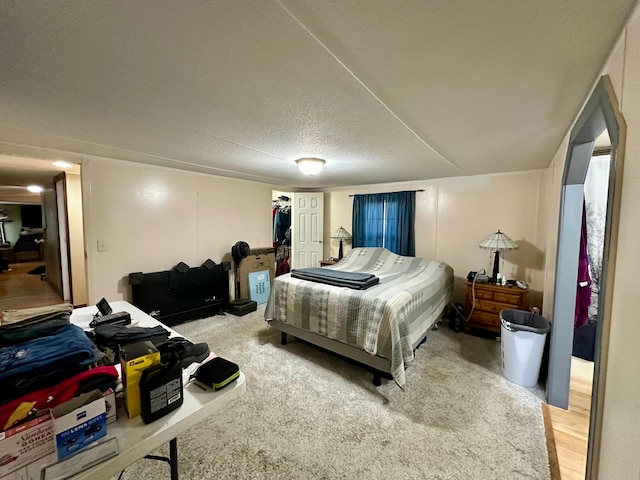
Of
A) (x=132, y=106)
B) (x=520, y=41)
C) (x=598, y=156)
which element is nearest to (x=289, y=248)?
(x=132, y=106)

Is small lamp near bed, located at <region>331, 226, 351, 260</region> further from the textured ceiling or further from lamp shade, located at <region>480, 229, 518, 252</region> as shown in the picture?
the textured ceiling

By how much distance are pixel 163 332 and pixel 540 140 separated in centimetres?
308

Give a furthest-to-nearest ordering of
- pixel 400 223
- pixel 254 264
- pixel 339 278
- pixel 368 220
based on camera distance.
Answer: pixel 368 220 → pixel 254 264 → pixel 400 223 → pixel 339 278

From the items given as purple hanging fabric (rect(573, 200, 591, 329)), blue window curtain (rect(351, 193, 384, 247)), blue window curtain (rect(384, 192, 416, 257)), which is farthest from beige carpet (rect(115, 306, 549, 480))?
blue window curtain (rect(351, 193, 384, 247))

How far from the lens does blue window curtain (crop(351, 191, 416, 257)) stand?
441 centimetres

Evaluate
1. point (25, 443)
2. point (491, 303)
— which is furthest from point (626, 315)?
point (491, 303)

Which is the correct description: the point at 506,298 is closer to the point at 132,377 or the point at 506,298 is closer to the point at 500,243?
the point at 500,243

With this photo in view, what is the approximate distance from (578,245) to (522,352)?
3.39ft

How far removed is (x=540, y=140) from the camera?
7.38 feet

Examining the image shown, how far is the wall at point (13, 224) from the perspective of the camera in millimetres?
8602

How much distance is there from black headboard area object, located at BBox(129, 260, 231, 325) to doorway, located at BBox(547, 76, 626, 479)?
397 cm

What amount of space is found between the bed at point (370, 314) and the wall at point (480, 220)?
2.47 feet

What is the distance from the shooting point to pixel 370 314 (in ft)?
7.67

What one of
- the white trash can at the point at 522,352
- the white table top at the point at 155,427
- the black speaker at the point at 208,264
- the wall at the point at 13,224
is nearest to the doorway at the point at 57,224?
the black speaker at the point at 208,264
